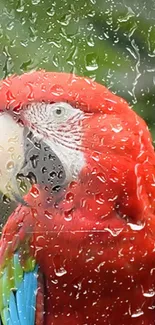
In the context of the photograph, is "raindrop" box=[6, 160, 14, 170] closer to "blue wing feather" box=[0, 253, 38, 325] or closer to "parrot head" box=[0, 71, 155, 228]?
"parrot head" box=[0, 71, 155, 228]

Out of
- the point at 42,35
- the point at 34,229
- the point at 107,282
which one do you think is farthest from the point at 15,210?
the point at 42,35

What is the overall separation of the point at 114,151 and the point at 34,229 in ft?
0.49

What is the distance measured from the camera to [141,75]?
32.7 inches

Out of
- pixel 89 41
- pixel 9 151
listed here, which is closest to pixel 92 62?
pixel 89 41

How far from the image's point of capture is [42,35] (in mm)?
865

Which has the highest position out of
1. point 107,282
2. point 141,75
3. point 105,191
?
point 141,75

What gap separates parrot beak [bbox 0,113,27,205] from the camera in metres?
0.79

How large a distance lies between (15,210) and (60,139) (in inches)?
4.4

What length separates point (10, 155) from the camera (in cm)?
80

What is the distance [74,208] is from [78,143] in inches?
3.4

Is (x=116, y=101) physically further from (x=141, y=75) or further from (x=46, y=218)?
(x=46, y=218)

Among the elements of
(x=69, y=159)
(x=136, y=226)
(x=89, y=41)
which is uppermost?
(x=89, y=41)

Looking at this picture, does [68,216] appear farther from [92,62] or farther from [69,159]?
[92,62]

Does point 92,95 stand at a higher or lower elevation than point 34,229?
higher
